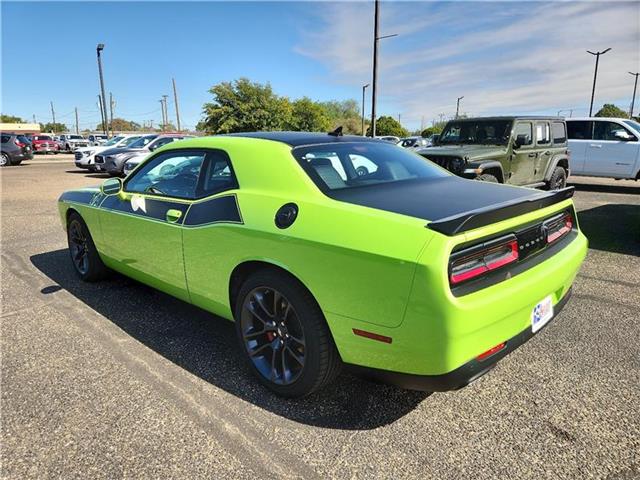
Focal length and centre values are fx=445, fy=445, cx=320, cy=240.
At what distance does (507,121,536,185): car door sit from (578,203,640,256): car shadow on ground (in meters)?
1.19

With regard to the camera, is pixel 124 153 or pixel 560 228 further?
pixel 124 153

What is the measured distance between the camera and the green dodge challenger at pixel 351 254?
1.95 meters

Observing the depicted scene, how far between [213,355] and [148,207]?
1239 mm

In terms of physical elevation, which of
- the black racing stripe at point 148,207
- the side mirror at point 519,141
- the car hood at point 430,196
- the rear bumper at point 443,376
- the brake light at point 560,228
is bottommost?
the rear bumper at point 443,376

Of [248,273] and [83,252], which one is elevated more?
[248,273]

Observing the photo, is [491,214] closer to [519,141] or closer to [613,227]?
[613,227]

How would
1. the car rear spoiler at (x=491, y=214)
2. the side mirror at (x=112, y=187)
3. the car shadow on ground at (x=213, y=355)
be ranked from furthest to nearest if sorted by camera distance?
the side mirror at (x=112, y=187) < the car shadow on ground at (x=213, y=355) < the car rear spoiler at (x=491, y=214)

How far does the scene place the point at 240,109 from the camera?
28859 millimetres

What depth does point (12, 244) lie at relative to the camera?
621 cm

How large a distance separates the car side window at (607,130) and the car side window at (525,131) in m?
4.27

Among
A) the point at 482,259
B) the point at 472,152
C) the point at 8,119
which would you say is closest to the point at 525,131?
the point at 472,152

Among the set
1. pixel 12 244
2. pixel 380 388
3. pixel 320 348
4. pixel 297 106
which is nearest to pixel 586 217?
pixel 380 388

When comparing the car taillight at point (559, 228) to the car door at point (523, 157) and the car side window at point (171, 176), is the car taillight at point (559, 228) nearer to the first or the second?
the car side window at point (171, 176)

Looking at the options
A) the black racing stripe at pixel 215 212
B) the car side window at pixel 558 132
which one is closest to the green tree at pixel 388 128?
the car side window at pixel 558 132
